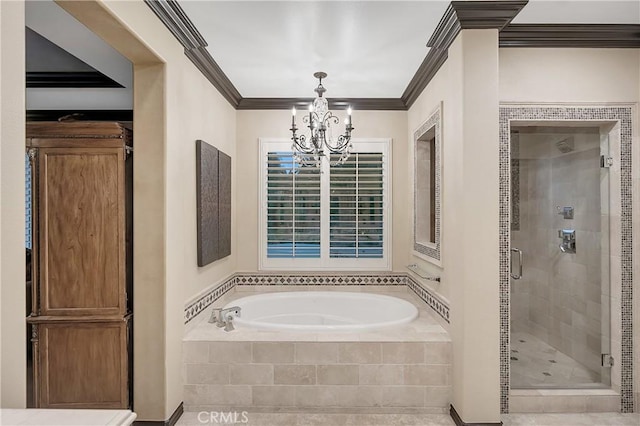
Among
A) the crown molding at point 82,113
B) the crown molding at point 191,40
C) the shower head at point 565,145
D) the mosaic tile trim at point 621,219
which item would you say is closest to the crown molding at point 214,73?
the crown molding at point 191,40

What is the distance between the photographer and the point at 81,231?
2.39m

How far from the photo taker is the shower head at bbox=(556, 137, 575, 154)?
288cm

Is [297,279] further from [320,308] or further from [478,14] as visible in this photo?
[478,14]

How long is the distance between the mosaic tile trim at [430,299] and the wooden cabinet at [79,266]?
2.19m

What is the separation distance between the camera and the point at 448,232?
2.69m

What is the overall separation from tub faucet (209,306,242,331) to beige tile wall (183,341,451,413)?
187 millimetres

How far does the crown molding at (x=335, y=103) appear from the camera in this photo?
13.2 feet

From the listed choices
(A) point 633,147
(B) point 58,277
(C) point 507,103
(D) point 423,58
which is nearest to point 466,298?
(C) point 507,103

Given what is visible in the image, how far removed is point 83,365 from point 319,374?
59.6 inches

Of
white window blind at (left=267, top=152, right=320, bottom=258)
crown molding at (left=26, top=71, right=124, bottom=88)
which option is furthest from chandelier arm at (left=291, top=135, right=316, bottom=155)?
Answer: crown molding at (left=26, top=71, right=124, bottom=88)

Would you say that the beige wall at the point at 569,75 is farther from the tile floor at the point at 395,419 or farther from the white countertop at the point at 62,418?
the white countertop at the point at 62,418

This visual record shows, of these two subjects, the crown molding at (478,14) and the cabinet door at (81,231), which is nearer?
the crown molding at (478,14)

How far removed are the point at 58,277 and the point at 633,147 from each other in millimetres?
3895

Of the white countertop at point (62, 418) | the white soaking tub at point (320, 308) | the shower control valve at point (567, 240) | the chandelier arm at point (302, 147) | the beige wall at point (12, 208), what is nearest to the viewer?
the white countertop at point (62, 418)
